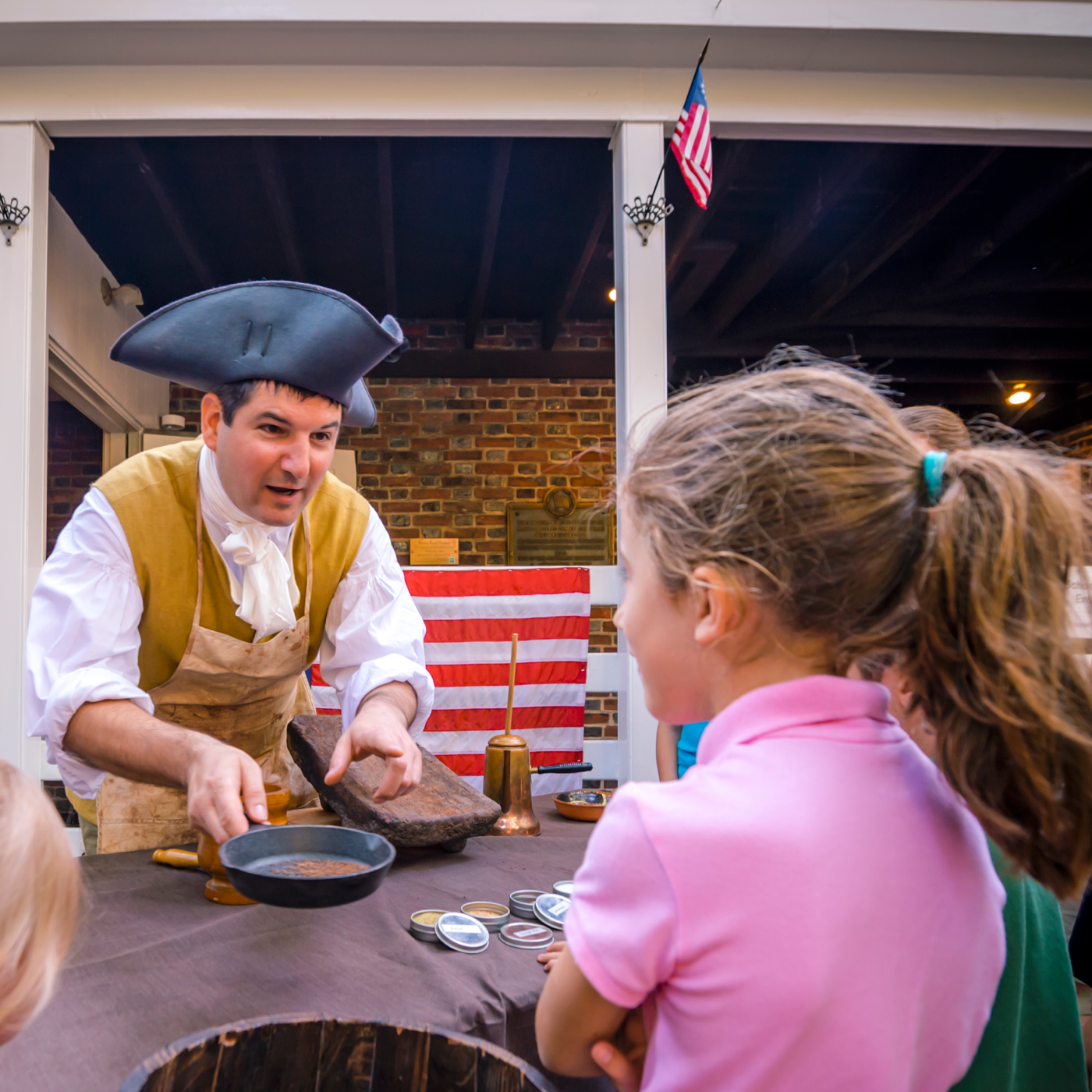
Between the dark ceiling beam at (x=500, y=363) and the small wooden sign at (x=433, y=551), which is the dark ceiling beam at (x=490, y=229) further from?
the small wooden sign at (x=433, y=551)

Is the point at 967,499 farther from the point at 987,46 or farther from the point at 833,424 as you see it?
the point at 987,46

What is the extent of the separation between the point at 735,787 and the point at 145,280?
198 inches

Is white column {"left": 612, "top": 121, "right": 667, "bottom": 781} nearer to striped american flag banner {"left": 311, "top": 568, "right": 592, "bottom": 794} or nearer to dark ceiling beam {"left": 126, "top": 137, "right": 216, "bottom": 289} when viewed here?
striped american flag banner {"left": 311, "top": 568, "right": 592, "bottom": 794}

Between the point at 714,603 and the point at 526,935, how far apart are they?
2.07 ft

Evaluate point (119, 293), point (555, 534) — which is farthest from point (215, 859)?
point (555, 534)

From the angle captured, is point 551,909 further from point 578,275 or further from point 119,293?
point 119,293

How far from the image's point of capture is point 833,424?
2.19 feet

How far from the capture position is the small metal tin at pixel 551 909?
44.3 inches

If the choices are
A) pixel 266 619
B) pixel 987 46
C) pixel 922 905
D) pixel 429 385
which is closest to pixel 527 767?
pixel 266 619

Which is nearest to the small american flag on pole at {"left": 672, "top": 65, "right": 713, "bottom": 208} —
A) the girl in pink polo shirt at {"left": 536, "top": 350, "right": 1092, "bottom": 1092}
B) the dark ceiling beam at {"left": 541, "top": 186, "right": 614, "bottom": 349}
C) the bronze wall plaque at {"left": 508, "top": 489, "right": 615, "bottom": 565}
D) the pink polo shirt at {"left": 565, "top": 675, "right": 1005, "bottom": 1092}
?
the dark ceiling beam at {"left": 541, "top": 186, "right": 614, "bottom": 349}

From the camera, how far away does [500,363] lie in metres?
5.31

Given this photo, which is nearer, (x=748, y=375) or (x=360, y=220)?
(x=748, y=375)

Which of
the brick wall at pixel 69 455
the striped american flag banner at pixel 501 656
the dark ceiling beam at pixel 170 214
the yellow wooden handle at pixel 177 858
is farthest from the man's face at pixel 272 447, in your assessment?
the brick wall at pixel 69 455

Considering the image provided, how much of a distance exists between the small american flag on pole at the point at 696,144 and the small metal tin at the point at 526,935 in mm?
1959
